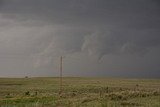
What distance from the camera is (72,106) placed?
114ft

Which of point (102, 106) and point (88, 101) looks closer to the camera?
point (102, 106)

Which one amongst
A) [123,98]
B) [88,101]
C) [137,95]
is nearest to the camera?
[88,101]

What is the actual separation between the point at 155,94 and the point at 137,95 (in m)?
3.16

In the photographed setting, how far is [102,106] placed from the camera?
34.0m

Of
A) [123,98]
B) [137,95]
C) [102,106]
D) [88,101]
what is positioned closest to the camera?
[102,106]

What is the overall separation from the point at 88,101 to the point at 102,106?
17.9ft

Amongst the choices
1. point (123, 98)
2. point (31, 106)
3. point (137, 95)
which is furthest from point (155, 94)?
point (31, 106)

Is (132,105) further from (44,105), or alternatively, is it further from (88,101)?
(44,105)

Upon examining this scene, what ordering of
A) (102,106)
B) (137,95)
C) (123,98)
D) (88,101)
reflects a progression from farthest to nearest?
1. (137,95)
2. (123,98)
3. (88,101)
4. (102,106)

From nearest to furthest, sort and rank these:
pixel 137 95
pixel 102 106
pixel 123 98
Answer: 1. pixel 102 106
2. pixel 123 98
3. pixel 137 95

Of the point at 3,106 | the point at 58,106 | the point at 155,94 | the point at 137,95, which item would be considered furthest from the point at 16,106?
the point at 155,94

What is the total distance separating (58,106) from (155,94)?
16.9 m

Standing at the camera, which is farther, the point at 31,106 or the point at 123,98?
the point at 123,98

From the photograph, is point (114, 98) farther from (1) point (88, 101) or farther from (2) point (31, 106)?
(2) point (31, 106)
